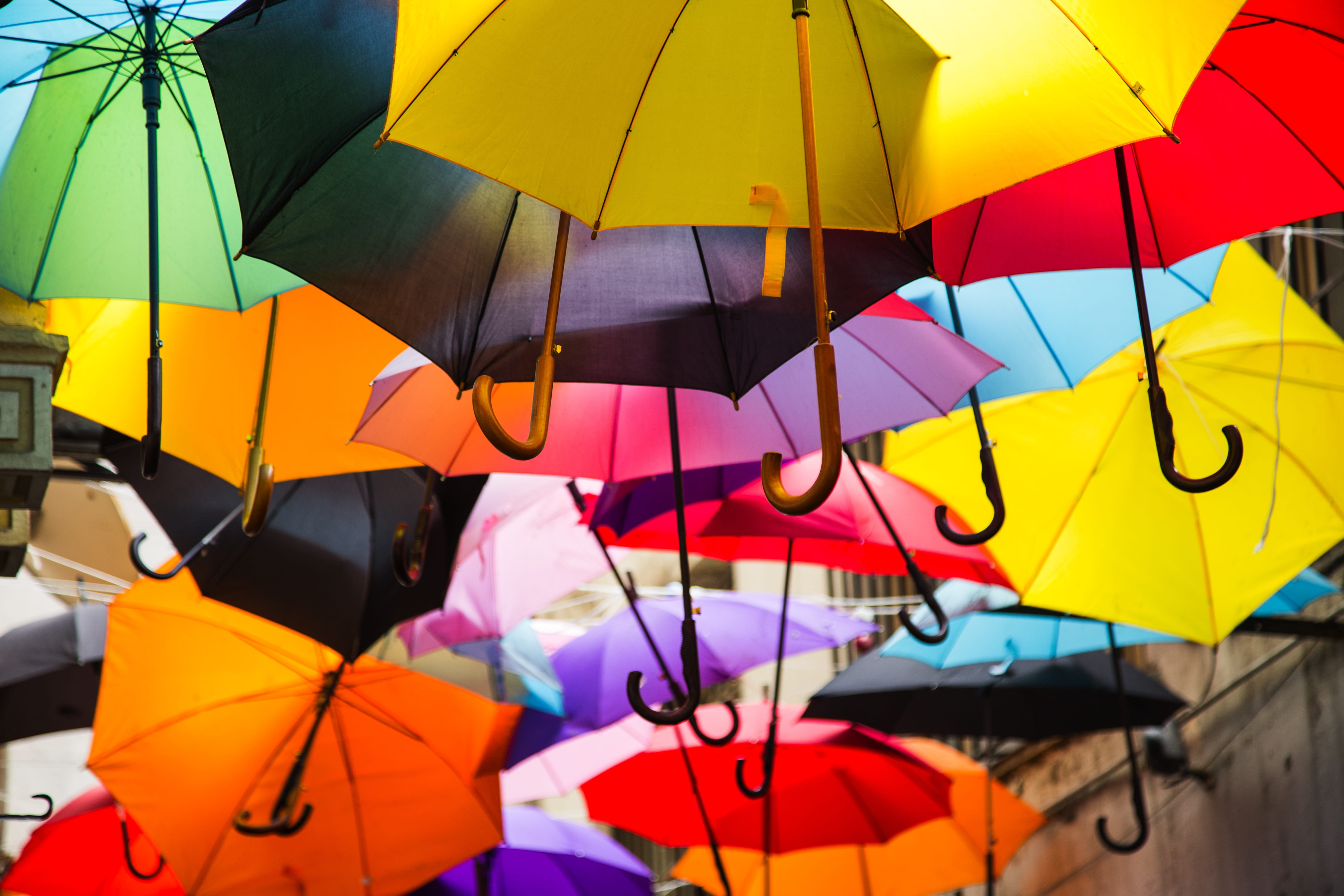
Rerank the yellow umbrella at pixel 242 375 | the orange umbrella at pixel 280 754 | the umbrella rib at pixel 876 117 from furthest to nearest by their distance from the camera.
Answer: the orange umbrella at pixel 280 754 < the yellow umbrella at pixel 242 375 < the umbrella rib at pixel 876 117

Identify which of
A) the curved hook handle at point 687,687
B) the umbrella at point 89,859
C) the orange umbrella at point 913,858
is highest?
the curved hook handle at point 687,687

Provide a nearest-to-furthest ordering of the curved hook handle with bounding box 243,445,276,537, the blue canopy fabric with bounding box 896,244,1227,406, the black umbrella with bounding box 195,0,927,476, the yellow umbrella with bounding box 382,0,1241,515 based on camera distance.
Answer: the yellow umbrella with bounding box 382,0,1241,515 → the black umbrella with bounding box 195,0,927,476 → the curved hook handle with bounding box 243,445,276,537 → the blue canopy fabric with bounding box 896,244,1227,406

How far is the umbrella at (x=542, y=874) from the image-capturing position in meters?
6.44

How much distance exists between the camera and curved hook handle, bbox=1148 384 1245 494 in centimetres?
209

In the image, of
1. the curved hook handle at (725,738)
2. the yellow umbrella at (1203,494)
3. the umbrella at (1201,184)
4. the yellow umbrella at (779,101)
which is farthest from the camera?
the yellow umbrella at (1203,494)

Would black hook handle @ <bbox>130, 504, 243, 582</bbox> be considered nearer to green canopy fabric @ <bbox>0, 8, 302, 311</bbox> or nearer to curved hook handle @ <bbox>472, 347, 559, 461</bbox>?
green canopy fabric @ <bbox>0, 8, 302, 311</bbox>

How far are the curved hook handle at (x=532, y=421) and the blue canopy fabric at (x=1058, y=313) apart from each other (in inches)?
84.4

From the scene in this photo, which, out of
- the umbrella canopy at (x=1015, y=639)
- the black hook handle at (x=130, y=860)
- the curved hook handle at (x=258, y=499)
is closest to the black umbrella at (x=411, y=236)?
the curved hook handle at (x=258, y=499)

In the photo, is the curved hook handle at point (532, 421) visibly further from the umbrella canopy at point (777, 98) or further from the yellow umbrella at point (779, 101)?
the umbrella canopy at point (777, 98)

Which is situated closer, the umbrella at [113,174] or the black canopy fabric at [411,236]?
the black canopy fabric at [411,236]

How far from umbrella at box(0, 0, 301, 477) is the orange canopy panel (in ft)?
1.54

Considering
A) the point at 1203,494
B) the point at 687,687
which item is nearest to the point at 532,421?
the point at 687,687

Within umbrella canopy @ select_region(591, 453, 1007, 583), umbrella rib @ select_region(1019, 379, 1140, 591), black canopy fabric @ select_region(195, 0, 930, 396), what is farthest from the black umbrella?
umbrella rib @ select_region(1019, 379, 1140, 591)

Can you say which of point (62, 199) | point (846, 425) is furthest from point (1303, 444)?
point (62, 199)
